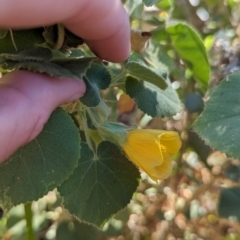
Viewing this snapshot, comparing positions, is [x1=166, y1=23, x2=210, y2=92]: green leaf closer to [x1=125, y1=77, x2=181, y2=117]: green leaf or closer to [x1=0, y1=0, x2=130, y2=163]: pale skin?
[x1=125, y1=77, x2=181, y2=117]: green leaf

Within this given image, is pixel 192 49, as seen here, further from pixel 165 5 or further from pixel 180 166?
pixel 180 166

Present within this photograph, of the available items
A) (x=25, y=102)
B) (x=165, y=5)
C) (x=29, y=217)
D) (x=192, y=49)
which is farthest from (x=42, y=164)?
(x=165, y=5)

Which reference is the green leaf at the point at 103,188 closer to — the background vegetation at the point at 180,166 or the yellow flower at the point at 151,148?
the yellow flower at the point at 151,148

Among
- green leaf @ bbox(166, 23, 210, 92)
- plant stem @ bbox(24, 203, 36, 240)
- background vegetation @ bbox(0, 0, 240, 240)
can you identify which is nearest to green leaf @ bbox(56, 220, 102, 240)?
background vegetation @ bbox(0, 0, 240, 240)

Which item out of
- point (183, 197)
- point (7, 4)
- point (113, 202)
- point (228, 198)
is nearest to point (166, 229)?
point (183, 197)

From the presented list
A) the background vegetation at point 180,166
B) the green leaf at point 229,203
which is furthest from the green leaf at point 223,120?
the green leaf at point 229,203
